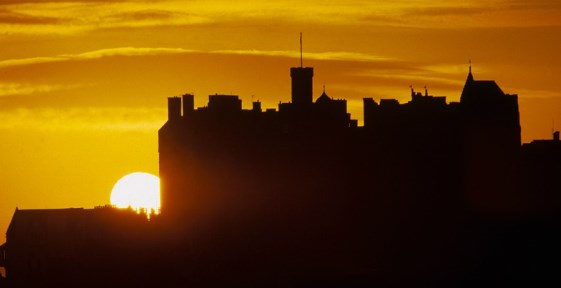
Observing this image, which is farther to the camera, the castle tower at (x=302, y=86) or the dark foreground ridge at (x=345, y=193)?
the castle tower at (x=302, y=86)

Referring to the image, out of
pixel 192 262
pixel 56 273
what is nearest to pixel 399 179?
pixel 192 262

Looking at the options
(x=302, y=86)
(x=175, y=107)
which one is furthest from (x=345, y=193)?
(x=175, y=107)

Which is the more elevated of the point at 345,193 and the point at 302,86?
the point at 302,86

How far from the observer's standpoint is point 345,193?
125062 millimetres

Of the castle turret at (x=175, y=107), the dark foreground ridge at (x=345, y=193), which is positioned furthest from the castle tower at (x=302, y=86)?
the castle turret at (x=175, y=107)

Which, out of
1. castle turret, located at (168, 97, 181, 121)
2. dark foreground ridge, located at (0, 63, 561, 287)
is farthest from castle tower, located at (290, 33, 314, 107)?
castle turret, located at (168, 97, 181, 121)

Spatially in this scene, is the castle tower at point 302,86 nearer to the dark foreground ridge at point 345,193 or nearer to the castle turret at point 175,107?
the dark foreground ridge at point 345,193

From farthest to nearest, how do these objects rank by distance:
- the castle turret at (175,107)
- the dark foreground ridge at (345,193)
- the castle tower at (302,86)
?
1. the castle turret at (175,107)
2. the castle tower at (302,86)
3. the dark foreground ridge at (345,193)

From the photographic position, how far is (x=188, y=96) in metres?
133

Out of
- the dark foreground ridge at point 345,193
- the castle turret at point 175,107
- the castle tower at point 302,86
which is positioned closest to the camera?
the dark foreground ridge at point 345,193

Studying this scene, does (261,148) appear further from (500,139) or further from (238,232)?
(500,139)

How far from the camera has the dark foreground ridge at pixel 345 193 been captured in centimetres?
11556

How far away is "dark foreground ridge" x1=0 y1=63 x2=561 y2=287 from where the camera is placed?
11556 cm

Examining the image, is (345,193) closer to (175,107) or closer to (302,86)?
(302,86)
